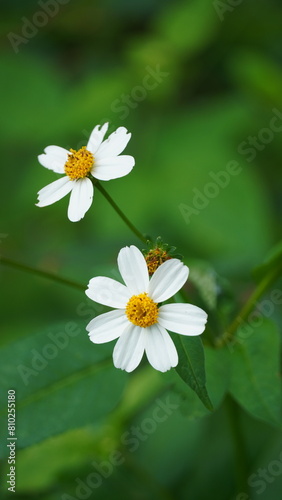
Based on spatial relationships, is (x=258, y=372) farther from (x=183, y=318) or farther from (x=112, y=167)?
(x=112, y=167)

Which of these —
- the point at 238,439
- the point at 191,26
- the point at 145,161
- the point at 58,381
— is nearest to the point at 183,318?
the point at 58,381

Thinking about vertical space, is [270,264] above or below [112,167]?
below

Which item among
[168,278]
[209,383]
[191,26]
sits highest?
[191,26]

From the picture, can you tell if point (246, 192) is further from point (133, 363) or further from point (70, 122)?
point (133, 363)

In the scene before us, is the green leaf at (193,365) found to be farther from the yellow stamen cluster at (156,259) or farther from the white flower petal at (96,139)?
the white flower petal at (96,139)

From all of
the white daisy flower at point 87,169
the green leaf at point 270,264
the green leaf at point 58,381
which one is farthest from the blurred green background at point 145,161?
the white daisy flower at point 87,169

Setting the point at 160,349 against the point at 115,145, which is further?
the point at 115,145

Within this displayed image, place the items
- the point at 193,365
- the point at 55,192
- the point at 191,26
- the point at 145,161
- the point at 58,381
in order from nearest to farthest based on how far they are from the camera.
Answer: the point at 193,365 → the point at 55,192 → the point at 58,381 → the point at 145,161 → the point at 191,26

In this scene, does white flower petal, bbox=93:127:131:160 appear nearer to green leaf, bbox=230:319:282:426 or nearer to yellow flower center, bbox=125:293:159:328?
yellow flower center, bbox=125:293:159:328

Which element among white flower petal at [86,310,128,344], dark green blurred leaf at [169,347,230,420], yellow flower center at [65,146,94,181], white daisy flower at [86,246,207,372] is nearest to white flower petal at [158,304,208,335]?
white daisy flower at [86,246,207,372]
